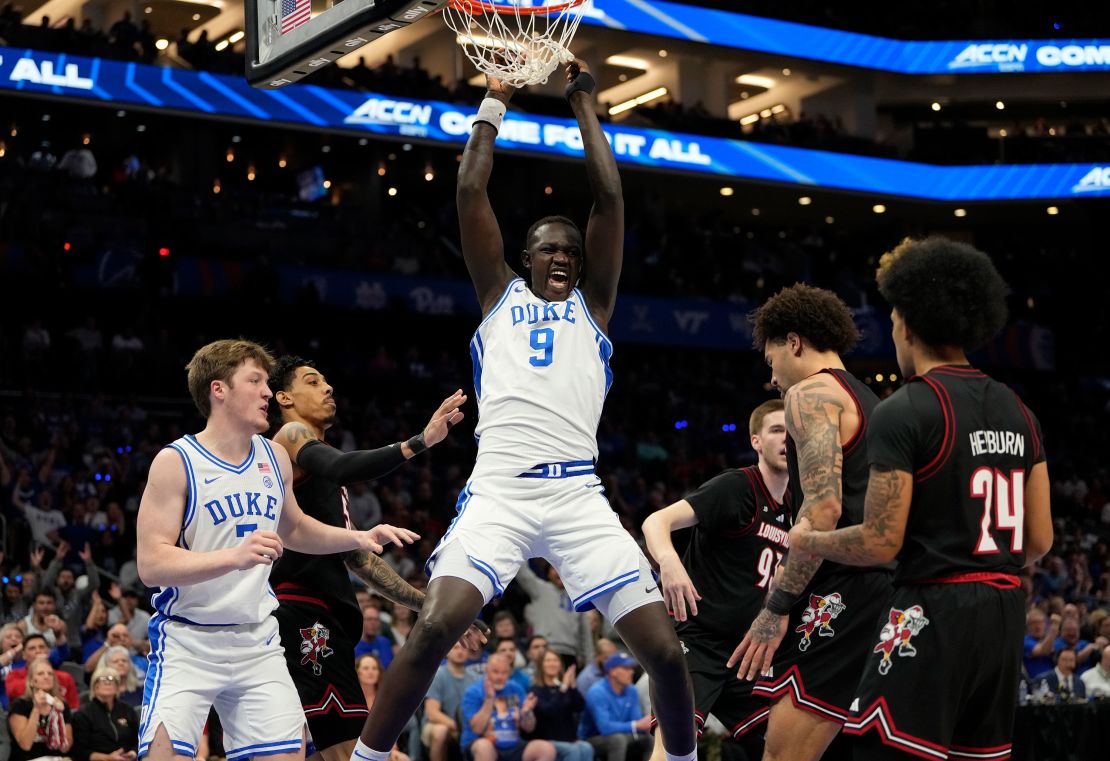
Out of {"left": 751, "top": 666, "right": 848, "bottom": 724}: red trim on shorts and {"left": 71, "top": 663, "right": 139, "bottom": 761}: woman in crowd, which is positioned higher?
{"left": 751, "top": 666, "right": 848, "bottom": 724}: red trim on shorts

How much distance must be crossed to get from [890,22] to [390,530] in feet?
104

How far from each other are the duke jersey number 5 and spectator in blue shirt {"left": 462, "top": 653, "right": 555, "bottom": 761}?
753 centimetres

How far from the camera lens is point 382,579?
6.84 meters

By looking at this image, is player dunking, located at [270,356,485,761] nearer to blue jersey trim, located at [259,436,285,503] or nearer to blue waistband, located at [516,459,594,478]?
blue jersey trim, located at [259,436,285,503]

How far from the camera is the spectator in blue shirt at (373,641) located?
40.2 ft

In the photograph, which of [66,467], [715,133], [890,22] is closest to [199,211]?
[66,467]

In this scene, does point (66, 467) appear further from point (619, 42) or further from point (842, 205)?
point (842, 205)

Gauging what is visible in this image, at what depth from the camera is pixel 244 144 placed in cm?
3030

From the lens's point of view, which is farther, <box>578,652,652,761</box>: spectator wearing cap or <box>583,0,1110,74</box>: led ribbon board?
<box>583,0,1110,74</box>: led ribbon board

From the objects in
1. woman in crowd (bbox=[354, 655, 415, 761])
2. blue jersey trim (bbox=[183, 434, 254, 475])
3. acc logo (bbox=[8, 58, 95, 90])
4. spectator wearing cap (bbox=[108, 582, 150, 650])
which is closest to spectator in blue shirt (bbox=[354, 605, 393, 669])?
woman in crowd (bbox=[354, 655, 415, 761])

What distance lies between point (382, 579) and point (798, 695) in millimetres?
2166

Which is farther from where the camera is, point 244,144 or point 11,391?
point 244,144

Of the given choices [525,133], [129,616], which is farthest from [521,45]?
[525,133]

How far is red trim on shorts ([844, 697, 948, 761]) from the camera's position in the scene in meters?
4.35
